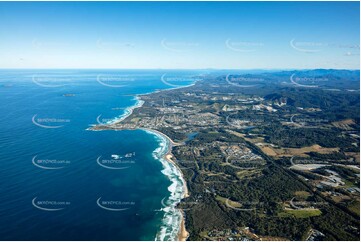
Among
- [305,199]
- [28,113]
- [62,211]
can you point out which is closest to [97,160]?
[62,211]

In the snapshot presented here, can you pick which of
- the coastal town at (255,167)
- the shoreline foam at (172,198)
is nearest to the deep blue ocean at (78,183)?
the shoreline foam at (172,198)

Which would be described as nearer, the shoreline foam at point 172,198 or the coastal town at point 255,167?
the shoreline foam at point 172,198

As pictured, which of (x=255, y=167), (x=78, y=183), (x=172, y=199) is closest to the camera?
(x=172, y=199)

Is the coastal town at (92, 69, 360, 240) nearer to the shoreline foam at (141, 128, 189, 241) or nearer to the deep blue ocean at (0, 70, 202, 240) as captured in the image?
the shoreline foam at (141, 128, 189, 241)

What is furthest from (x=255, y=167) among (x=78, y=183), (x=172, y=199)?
(x=78, y=183)

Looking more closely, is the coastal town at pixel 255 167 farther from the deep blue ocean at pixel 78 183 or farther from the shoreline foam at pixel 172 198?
the deep blue ocean at pixel 78 183

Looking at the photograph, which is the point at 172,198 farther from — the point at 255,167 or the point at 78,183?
the point at 255,167

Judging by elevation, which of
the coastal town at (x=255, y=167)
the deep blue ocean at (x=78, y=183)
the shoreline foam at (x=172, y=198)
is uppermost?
the deep blue ocean at (x=78, y=183)

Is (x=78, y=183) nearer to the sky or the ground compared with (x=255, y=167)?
nearer to the sky

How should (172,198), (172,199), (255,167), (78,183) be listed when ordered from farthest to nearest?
(255,167) → (78,183) → (172,198) → (172,199)

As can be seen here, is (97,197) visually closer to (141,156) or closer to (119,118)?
(141,156)

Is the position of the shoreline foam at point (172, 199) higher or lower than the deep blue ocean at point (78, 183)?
lower

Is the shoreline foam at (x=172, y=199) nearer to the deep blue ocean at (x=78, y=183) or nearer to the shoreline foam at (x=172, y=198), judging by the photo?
the shoreline foam at (x=172, y=198)
